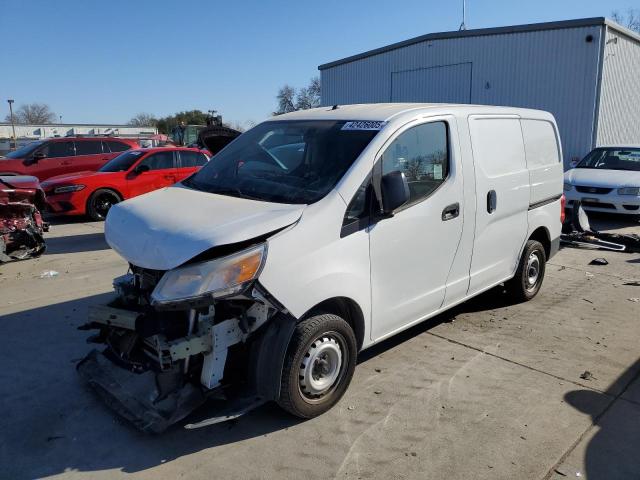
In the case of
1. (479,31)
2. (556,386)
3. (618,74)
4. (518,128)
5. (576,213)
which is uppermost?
(479,31)

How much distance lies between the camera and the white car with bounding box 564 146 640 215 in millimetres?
10047

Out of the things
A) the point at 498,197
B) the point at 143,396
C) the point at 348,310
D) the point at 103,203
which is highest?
the point at 498,197

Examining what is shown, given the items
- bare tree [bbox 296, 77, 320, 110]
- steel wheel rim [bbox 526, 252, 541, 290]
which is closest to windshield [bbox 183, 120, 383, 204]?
steel wheel rim [bbox 526, 252, 541, 290]

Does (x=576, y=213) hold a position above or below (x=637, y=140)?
below

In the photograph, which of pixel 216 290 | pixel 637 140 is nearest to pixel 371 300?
pixel 216 290

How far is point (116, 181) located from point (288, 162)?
8547 millimetres

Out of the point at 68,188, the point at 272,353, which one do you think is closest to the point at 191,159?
the point at 68,188

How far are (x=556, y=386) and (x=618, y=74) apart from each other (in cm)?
1691

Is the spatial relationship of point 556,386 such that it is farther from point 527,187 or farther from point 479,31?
point 479,31

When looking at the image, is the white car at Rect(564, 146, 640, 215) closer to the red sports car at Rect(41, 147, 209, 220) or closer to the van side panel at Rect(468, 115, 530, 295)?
the van side panel at Rect(468, 115, 530, 295)

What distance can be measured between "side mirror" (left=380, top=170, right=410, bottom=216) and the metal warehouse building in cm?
1496

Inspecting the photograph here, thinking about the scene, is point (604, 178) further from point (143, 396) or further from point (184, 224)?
point (143, 396)

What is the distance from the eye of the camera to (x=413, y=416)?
347cm

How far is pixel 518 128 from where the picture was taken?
16.8ft
